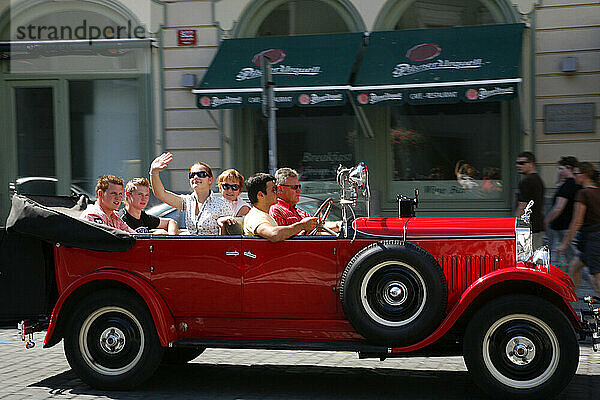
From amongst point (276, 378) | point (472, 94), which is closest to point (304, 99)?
point (472, 94)

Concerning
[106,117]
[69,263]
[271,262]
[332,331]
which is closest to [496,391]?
[332,331]

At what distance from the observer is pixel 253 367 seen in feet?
20.9

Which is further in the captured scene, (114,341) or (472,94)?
(472,94)

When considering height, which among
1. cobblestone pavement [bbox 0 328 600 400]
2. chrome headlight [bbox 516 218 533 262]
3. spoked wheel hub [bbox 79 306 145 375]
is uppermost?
chrome headlight [bbox 516 218 533 262]

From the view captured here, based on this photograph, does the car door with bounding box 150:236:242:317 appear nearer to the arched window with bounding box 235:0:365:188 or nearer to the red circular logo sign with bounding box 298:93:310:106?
the red circular logo sign with bounding box 298:93:310:106

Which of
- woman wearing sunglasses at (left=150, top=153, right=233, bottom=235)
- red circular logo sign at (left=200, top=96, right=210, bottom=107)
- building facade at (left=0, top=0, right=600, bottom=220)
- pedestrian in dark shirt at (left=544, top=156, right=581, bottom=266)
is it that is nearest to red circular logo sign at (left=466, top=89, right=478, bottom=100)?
building facade at (left=0, top=0, right=600, bottom=220)

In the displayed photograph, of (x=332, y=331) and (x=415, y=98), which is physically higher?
(x=415, y=98)

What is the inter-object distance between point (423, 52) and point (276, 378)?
6.89 metres

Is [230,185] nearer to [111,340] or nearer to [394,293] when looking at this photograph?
[111,340]

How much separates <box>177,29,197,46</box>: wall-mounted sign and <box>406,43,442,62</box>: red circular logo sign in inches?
140

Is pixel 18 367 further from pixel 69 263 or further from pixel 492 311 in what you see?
pixel 492 311

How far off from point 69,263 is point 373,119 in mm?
7542

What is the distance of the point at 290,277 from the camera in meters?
5.32

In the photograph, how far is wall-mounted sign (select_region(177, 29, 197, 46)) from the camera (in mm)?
12867
